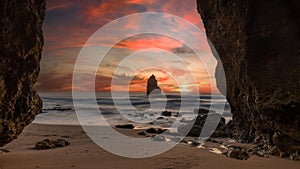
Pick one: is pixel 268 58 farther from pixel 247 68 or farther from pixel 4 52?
pixel 4 52

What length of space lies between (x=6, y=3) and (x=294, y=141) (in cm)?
725

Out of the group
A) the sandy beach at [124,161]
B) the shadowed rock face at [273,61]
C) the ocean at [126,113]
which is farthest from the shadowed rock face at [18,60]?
the ocean at [126,113]

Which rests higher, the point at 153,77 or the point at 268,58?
the point at 268,58

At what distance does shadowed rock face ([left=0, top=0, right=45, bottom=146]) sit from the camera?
546 centimetres

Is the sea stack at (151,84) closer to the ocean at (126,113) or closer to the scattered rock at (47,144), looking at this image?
the ocean at (126,113)

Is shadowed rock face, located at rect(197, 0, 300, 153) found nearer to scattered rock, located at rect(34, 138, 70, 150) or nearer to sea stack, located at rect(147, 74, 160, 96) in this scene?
scattered rock, located at rect(34, 138, 70, 150)

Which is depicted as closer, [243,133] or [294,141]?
[294,141]

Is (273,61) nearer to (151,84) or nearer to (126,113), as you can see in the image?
(126,113)

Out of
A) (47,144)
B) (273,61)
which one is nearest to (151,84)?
(47,144)

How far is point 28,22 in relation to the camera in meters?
6.02

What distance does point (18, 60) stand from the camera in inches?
234

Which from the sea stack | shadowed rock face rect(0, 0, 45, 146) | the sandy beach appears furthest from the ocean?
the sea stack

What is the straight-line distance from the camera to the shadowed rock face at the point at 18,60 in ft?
17.9

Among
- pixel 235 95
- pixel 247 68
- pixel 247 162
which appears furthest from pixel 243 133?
pixel 247 68
